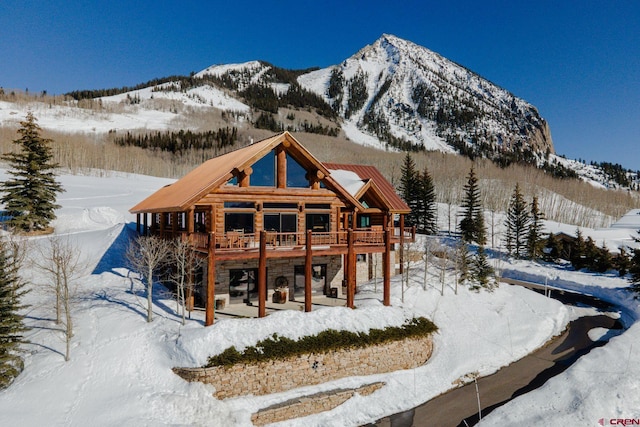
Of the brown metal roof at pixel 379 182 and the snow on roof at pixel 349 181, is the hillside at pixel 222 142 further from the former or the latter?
the snow on roof at pixel 349 181

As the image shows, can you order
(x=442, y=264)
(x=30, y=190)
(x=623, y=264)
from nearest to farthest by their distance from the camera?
(x=442, y=264), (x=30, y=190), (x=623, y=264)

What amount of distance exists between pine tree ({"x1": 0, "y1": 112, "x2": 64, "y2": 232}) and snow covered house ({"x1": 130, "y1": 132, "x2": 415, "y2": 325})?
13.4 m

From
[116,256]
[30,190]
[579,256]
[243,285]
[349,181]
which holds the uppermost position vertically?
[349,181]

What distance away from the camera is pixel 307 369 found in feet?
46.4

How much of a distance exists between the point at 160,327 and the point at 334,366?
757cm

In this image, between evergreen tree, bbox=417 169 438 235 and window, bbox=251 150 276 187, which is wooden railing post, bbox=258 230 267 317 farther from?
evergreen tree, bbox=417 169 438 235

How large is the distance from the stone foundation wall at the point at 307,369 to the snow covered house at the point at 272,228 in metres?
2.55

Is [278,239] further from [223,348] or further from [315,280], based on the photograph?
[223,348]

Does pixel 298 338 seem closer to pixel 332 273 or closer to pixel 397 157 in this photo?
pixel 332 273

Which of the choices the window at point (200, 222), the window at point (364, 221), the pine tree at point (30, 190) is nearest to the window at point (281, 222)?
the window at point (200, 222)

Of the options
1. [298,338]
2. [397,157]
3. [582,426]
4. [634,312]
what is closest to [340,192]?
[298,338]

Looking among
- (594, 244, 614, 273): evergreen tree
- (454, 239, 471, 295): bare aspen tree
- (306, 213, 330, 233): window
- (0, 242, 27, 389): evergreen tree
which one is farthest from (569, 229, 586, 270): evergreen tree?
(0, 242, 27, 389): evergreen tree

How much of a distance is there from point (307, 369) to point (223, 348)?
11.8ft

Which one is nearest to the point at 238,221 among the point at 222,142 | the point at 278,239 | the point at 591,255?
the point at 278,239
